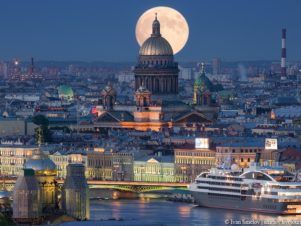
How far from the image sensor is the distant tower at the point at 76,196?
143 feet

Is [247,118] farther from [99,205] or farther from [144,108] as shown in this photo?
[99,205]

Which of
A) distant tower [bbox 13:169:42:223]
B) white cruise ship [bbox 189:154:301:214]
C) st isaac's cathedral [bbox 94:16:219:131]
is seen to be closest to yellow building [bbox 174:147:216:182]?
white cruise ship [bbox 189:154:301:214]

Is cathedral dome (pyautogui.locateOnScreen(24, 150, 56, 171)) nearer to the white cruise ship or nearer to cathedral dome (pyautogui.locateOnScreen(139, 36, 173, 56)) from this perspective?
the white cruise ship

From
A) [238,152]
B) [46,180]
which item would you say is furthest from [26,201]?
[238,152]

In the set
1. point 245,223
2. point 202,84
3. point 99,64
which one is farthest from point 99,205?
point 99,64

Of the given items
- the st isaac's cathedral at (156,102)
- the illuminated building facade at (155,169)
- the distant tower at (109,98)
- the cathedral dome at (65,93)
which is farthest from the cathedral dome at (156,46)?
the cathedral dome at (65,93)

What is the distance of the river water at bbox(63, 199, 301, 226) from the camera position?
47125mm

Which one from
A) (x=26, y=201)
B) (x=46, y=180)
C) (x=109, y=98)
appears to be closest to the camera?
(x=26, y=201)

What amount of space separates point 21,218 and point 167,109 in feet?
106

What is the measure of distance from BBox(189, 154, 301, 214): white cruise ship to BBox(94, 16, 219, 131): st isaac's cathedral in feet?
62.8

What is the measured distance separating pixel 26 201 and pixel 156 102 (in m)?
32.2

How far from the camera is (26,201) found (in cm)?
4275

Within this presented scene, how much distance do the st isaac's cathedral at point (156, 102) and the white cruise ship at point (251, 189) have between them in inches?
753

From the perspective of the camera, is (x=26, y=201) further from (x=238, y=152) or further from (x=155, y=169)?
(x=155, y=169)
